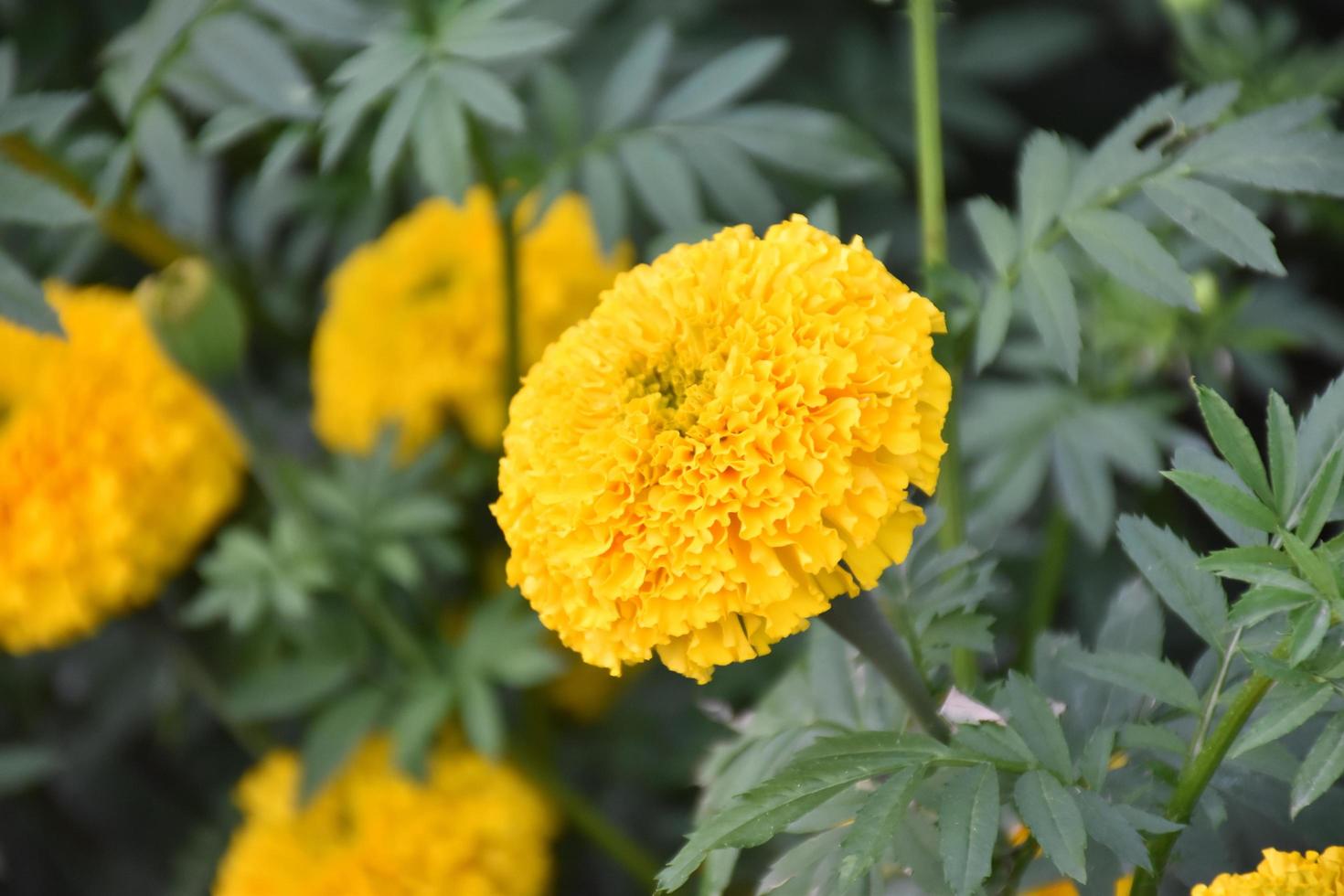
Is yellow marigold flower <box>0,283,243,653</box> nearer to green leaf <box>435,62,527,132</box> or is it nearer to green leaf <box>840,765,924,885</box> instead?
green leaf <box>435,62,527,132</box>

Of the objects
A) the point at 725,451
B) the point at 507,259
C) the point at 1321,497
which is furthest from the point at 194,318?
the point at 1321,497

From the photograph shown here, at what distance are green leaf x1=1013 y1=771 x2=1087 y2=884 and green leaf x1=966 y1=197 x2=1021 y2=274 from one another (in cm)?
33

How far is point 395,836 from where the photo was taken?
1168 mm

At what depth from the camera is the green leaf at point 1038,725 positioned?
0.60 m

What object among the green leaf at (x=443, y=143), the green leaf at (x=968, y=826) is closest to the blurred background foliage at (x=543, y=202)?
the green leaf at (x=443, y=143)

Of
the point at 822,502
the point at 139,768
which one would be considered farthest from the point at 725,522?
the point at 139,768

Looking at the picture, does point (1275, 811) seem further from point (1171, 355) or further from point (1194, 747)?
point (1171, 355)

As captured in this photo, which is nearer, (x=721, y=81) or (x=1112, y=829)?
(x=1112, y=829)

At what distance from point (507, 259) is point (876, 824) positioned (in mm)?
715

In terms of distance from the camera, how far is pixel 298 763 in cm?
122

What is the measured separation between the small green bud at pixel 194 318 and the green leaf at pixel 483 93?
0.28 metres

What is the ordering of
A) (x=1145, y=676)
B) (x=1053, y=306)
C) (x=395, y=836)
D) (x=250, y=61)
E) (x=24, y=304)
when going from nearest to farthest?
(x=1145, y=676), (x=1053, y=306), (x=24, y=304), (x=250, y=61), (x=395, y=836)

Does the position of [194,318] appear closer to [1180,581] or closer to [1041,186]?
[1041,186]

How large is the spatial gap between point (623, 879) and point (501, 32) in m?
0.85
